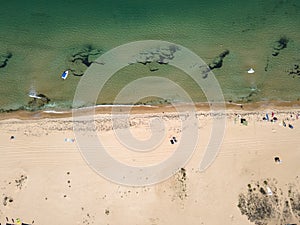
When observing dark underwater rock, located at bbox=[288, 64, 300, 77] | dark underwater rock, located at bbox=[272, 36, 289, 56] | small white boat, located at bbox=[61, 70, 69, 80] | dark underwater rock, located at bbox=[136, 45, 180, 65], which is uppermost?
dark underwater rock, located at bbox=[272, 36, 289, 56]

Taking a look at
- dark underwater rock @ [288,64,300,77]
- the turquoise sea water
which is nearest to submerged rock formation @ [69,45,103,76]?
the turquoise sea water

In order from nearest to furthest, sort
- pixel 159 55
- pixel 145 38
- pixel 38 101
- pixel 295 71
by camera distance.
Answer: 1. pixel 38 101
2. pixel 295 71
3. pixel 159 55
4. pixel 145 38

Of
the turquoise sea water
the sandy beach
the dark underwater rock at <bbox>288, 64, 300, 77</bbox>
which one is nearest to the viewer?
the sandy beach

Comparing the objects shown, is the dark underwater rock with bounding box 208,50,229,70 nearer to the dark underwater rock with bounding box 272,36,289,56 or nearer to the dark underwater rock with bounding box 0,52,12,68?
the dark underwater rock with bounding box 272,36,289,56

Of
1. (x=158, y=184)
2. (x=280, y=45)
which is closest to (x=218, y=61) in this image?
(x=280, y=45)

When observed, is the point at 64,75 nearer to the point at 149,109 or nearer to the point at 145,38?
the point at 145,38

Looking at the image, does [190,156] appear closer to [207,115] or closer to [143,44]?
[207,115]
